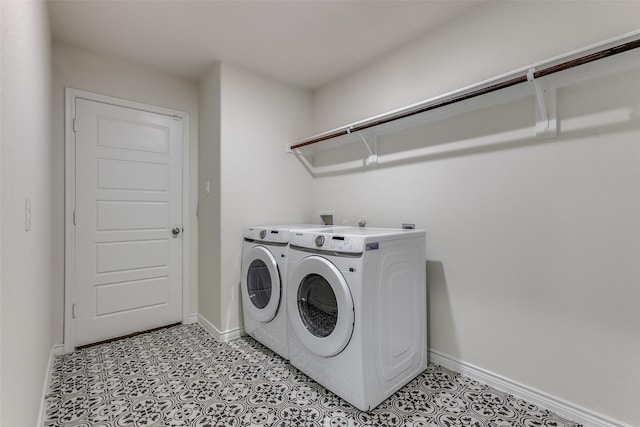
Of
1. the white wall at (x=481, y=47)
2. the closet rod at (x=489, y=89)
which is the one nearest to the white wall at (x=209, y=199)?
the closet rod at (x=489, y=89)

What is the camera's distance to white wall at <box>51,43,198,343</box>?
2.24 meters

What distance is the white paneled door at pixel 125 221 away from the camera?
235cm

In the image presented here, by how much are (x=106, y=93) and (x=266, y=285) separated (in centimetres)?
205

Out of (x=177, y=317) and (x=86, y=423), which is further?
(x=177, y=317)

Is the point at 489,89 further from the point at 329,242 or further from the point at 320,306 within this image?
the point at 320,306

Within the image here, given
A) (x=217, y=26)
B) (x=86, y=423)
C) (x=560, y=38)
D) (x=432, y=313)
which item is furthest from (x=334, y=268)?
(x=217, y=26)

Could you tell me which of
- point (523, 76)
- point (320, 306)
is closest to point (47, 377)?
point (320, 306)

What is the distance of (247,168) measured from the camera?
2.62 metres

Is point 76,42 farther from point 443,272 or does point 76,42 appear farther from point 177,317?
point 443,272

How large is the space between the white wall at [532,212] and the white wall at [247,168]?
1056 mm

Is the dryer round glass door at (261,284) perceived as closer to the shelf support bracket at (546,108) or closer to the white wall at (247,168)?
the white wall at (247,168)

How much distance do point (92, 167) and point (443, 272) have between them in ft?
9.17

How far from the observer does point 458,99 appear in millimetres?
1690

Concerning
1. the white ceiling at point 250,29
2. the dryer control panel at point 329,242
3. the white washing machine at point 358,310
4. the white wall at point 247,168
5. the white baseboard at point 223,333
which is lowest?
the white baseboard at point 223,333
